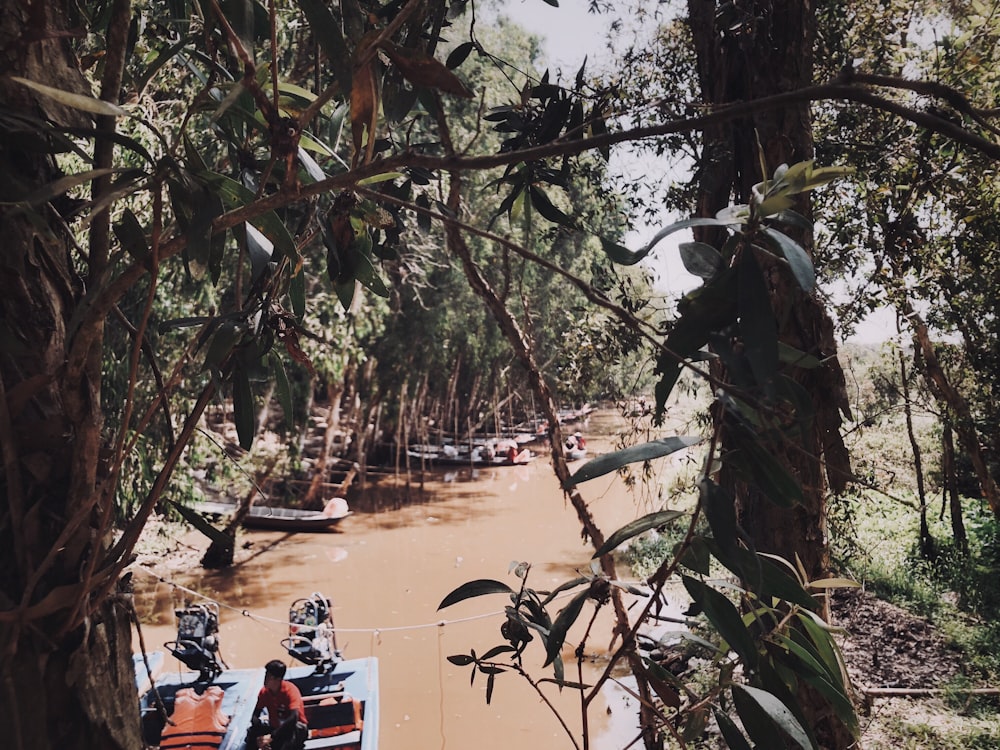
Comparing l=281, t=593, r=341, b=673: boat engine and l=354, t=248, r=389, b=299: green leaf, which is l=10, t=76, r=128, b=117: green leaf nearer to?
l=354, t=248, r=389, b=299: green leaf

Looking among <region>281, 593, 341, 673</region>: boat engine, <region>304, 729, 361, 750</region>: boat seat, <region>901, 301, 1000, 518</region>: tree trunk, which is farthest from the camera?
<region>281, 593, 341, 673</region>: boat engine

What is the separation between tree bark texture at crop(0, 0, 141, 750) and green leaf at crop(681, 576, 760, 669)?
1.68 feet

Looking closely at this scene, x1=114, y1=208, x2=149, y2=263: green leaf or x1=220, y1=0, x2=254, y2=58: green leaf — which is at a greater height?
x1=220, y1=0, x2=254, y2=58: green leaf

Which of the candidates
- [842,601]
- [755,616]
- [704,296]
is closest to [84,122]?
[704,296]

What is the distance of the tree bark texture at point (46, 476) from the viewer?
605mm

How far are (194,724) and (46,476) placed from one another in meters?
4.10

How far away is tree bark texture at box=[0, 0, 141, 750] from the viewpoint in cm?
61

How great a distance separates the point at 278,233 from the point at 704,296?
1.30ft

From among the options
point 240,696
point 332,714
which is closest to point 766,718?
point 332,714

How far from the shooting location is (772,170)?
5.90 feet

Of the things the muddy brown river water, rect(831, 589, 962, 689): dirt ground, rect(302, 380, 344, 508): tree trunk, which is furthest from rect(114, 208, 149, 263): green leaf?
rect(302, 380, 344, 508): tree trunk

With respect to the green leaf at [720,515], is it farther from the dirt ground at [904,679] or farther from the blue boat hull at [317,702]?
the blue boat hull at [317,702]

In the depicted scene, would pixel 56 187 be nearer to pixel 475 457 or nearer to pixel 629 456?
pixel 629 456

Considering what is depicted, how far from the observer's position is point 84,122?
2.41ft
